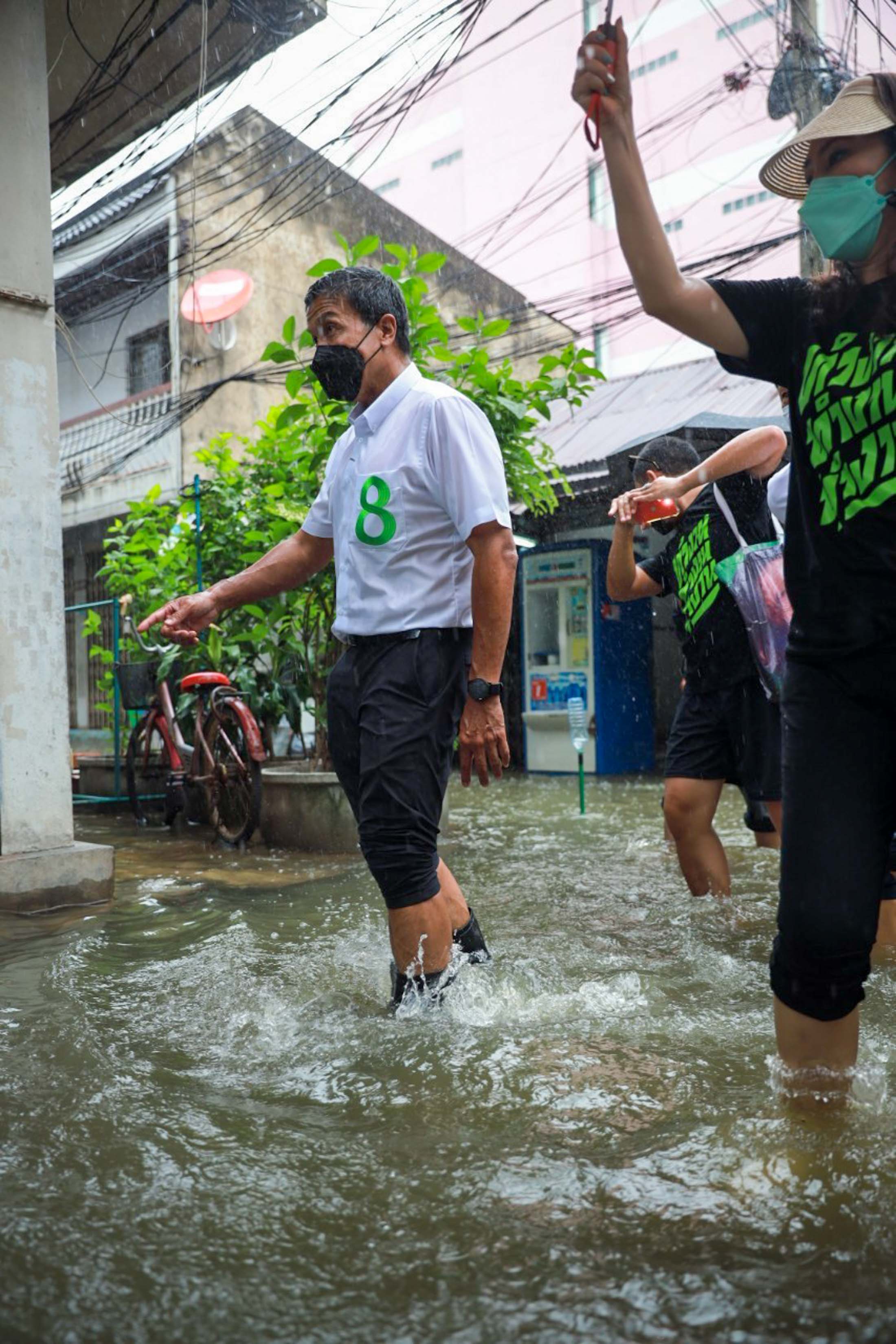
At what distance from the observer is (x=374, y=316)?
121 inches

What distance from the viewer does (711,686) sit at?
418 centimetres

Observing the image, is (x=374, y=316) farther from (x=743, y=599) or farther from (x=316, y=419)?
(x=316, y=419)

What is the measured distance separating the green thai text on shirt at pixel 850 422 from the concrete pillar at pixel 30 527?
11.7 ft

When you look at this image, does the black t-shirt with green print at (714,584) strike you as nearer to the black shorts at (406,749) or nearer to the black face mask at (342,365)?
the black shorts at (406,749)

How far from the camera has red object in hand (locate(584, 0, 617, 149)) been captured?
1.84 m

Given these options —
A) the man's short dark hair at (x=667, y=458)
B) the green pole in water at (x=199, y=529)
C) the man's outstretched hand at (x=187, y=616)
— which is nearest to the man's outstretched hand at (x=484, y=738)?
the man's outstretched hand at (x=187, y=616)

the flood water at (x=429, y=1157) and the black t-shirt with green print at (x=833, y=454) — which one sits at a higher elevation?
the black t-shirt with green print at (x=833, y=454)

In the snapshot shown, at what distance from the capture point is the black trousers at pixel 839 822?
192 centimetres

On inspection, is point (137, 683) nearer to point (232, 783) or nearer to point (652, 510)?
point (232, 783)

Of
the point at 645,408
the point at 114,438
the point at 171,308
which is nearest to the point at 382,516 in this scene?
the point at 645,408

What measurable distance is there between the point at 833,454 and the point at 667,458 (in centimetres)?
267

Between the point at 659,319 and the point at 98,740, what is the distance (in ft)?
36.1

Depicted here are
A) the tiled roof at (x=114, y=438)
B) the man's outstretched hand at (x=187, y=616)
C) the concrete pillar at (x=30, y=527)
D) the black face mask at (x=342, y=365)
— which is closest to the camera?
the black face mask at (x=342, y=365)

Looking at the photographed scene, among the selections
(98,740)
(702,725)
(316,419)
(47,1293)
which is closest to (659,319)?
(47,1293)
